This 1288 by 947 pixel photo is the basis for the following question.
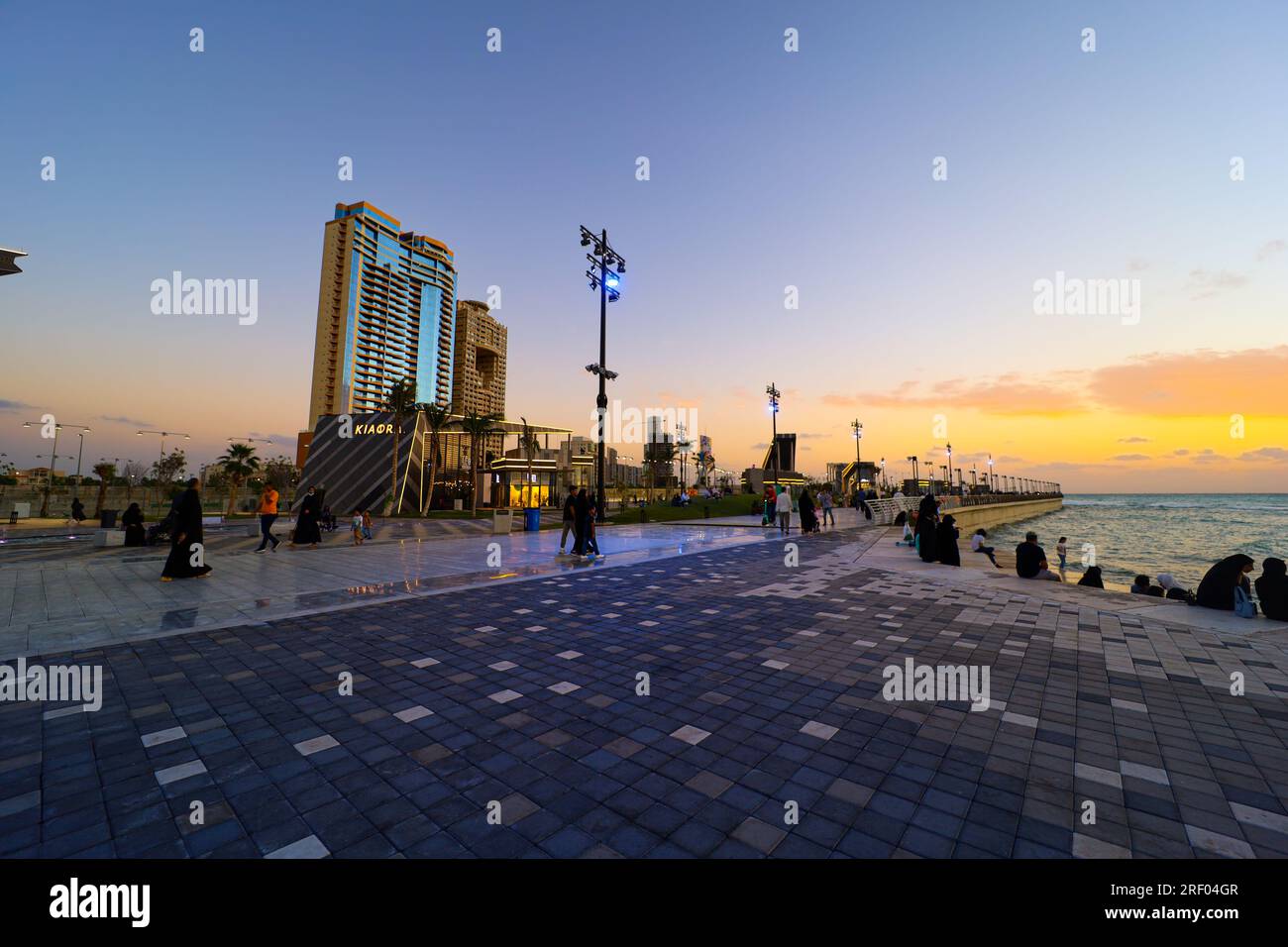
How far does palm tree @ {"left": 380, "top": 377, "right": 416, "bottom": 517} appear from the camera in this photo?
140ft

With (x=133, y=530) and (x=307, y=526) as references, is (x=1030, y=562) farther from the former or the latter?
(x=133, y=530)

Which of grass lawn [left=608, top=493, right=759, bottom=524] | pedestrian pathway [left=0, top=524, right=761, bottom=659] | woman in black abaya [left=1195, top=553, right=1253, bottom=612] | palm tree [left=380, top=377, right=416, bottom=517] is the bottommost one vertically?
grass lawn [left=608, top=493, right=759, bottom=524]

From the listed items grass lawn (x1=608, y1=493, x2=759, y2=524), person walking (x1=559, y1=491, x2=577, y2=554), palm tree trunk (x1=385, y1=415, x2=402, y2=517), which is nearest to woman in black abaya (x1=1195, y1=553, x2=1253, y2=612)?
person walking (x1=559, y1=491, x2=577, y2=554)

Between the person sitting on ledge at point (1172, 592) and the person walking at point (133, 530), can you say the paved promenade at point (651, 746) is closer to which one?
the person sitting on ledge at point (1172, 592)

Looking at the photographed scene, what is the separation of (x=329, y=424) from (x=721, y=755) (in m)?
58.3

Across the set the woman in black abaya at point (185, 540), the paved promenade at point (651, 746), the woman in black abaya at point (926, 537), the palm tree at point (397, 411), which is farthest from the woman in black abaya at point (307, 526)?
the palm tree at point (397, 411)

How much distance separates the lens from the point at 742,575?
1077 centimetres

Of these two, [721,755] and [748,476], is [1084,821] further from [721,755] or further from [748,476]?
[748,476]

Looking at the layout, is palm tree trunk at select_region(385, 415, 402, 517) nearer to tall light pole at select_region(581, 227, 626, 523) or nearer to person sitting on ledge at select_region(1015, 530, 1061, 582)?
tall light pole at select_region(581, 227, 626, 523)

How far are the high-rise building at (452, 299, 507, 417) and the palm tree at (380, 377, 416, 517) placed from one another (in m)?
117

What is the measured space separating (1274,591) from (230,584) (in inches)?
666

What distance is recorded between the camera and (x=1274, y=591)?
272 inches

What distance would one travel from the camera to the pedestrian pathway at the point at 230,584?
6.47 m

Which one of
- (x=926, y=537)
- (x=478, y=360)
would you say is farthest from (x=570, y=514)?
(x=478, y=360)
